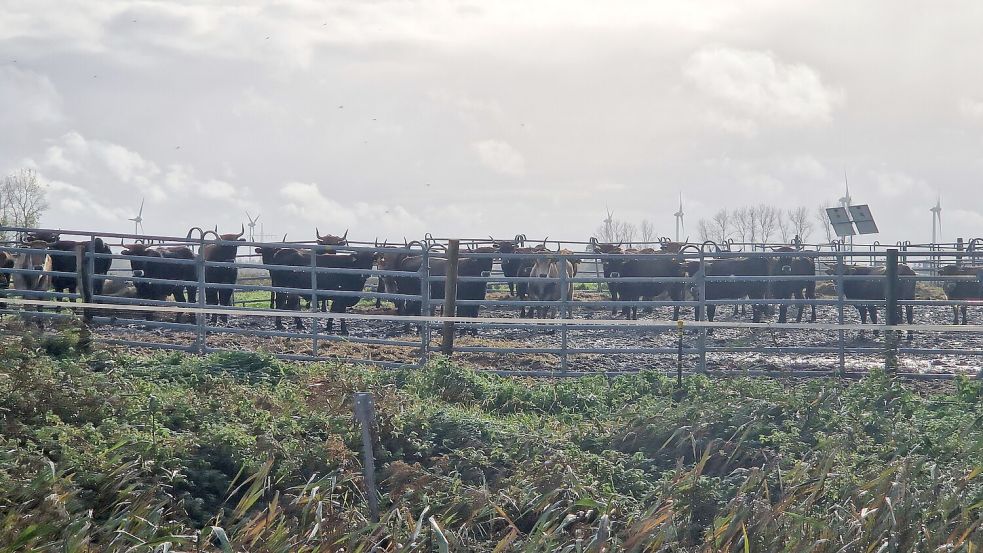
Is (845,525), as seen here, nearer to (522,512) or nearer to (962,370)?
(522,512)

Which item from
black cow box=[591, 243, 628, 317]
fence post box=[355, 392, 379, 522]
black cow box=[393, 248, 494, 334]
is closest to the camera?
fence post box=[355, 392, 379, 522]

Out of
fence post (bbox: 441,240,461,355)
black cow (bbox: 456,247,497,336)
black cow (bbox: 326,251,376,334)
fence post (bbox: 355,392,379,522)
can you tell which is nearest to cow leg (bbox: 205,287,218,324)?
black cow (bbox: 326,251,376,334)

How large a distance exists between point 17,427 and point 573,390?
4553 millimetres

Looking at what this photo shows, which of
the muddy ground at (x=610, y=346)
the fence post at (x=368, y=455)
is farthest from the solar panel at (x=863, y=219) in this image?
the fence post at (x=368, y=455)

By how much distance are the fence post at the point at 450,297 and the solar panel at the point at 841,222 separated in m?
12.1

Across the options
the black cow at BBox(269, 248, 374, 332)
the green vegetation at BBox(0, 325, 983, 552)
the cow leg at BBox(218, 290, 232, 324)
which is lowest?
the green vegetation at BBox(0, 325, 983, 552)

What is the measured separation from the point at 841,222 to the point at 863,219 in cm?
51

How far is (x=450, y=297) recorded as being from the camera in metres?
12.2

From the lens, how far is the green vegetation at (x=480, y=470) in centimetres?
567

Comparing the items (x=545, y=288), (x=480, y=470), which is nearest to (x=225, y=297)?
(x=545, y=288)

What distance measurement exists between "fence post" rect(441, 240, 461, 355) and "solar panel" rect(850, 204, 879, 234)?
12.1 meters

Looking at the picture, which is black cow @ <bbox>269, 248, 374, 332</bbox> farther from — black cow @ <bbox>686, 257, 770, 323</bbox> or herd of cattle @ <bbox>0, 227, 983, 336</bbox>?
black cow @ <bbox>686, 257, 770, 323</bbox>

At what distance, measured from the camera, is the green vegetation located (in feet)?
18.6

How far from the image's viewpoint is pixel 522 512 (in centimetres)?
622
